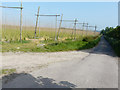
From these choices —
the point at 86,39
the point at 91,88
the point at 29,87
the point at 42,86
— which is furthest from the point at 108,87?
the point at 86,39

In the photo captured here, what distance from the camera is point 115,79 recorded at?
4863mm

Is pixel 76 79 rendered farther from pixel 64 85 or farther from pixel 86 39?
pixel 86 39

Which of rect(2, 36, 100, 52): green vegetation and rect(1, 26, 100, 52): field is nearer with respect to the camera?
rect(2, 36, 100, 52): green vegetation

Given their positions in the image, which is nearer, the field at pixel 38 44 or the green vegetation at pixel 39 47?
the green vegetation at pixel 39 47

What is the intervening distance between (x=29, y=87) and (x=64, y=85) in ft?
3.86

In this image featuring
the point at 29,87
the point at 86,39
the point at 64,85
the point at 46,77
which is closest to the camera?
the point at 29,87

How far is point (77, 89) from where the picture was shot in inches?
152

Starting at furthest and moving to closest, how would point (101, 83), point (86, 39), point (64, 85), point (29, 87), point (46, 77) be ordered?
point (86, 39), point (46, 77), point (101, 83), point (64, 85), point (29, 87)

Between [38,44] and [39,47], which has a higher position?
[38,44]

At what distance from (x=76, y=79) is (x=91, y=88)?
82 centimetres

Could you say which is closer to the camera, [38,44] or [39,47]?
[39,47]

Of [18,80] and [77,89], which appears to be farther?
[18,80]

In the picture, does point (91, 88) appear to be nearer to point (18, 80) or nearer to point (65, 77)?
point (65, 77)

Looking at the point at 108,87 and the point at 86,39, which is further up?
the point at 86,39
